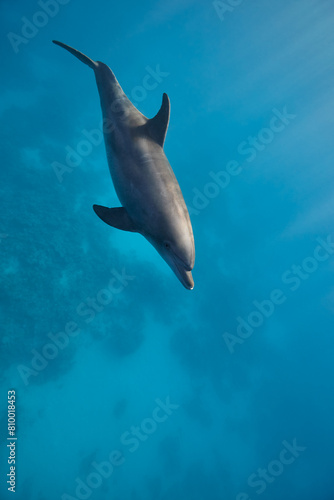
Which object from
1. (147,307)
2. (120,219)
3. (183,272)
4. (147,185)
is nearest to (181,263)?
(183,272)

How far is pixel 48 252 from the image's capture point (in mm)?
14570

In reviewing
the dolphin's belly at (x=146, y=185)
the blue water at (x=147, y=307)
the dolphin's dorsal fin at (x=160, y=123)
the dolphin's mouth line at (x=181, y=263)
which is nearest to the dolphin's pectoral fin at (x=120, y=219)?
the dolphin's belly at (x=146, y=185)

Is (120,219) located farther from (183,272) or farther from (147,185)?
(183,272)

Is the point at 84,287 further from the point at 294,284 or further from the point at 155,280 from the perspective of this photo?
the point at 294,284

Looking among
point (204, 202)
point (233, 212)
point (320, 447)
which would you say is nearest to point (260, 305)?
point (233, 212)

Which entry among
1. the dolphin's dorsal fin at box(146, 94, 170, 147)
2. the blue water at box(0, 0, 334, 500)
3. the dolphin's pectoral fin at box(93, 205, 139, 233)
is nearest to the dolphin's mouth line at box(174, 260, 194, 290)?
the dolphin's pectoral fin at box(93, 205, 139, 233)

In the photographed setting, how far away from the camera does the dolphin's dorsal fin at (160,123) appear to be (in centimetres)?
360

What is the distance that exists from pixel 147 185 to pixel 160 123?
0.94 meters

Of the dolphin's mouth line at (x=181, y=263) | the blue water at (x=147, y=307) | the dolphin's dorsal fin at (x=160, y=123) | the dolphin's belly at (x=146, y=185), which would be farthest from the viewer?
the blue water at (x=147, y=307)

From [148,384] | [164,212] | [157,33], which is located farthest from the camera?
[157,33]

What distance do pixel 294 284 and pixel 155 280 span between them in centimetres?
1408

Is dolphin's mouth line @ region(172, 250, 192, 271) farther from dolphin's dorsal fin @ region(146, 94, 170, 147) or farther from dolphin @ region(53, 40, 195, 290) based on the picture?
dolphin's dorsal fin @ region(146, 94, 170, 147)

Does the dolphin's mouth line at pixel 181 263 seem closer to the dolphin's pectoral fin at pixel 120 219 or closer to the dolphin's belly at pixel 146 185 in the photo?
the dolphin's belly at pixel 146 185

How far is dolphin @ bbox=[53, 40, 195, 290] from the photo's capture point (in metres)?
3.13
